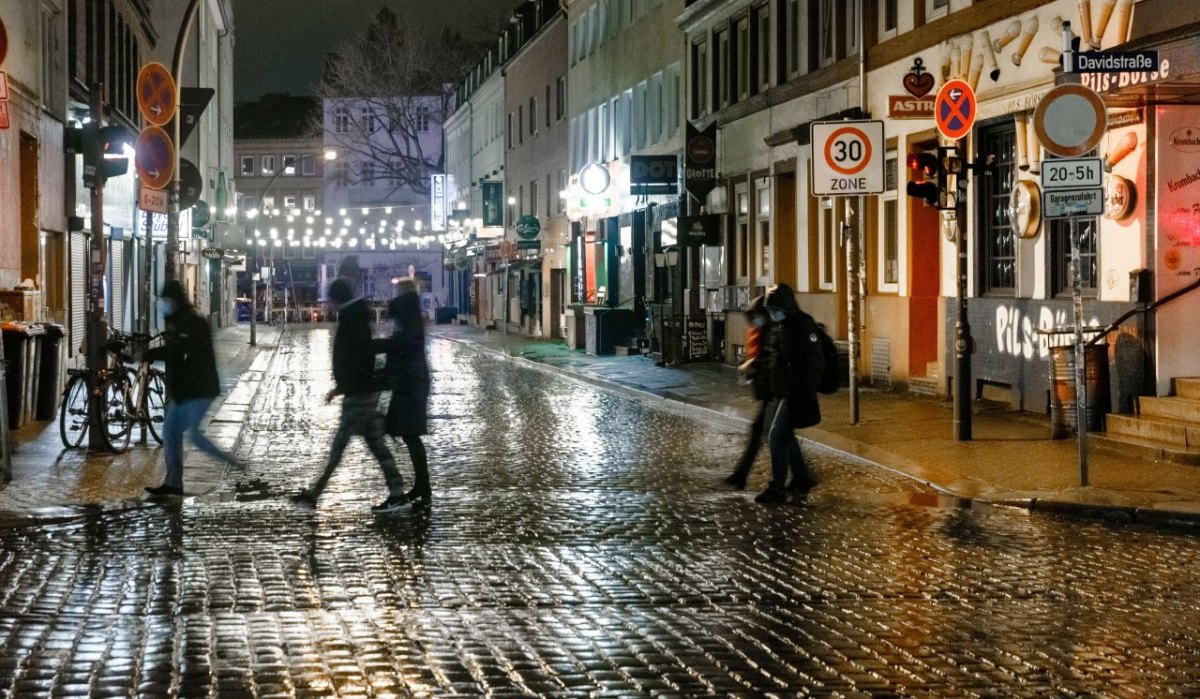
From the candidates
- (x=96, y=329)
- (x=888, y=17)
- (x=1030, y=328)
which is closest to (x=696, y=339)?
(x=888, y=17)

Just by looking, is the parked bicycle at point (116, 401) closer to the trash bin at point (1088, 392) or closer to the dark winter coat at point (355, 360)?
the dark winter coat at point (355, 360)

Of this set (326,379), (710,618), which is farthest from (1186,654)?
(326,379)

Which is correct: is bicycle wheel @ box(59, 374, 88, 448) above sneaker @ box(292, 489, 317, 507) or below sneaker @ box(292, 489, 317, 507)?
above

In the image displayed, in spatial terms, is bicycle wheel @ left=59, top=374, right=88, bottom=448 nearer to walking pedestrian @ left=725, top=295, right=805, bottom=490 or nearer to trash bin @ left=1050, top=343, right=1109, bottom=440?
walking pedestrian @ left=725, top=295, right=805, bottom=490

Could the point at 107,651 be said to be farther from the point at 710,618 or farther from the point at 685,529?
the point at 685,529

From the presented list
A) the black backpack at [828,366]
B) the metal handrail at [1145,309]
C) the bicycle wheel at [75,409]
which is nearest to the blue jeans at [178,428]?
the bicycle wheel at [75,409]

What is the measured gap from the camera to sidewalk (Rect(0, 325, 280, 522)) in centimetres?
1303

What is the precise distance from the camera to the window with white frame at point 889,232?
83.4ft

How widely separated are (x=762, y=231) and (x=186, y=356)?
790 inches

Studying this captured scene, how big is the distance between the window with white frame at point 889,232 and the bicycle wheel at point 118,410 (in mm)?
12482

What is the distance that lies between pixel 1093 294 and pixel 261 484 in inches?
379

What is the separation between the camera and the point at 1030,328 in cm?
2027

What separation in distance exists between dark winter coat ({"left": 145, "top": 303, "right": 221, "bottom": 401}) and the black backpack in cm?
504

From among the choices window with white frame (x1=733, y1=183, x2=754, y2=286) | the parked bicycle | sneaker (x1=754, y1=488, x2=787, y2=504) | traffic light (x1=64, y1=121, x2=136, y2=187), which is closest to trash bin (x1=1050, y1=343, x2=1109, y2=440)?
sneaker (x1=754, y1=488, x2=787, y2=504)
